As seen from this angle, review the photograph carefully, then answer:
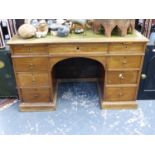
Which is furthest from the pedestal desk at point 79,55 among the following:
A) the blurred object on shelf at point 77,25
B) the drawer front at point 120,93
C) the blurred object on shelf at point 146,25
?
the blurred object on shelf at point 146,25

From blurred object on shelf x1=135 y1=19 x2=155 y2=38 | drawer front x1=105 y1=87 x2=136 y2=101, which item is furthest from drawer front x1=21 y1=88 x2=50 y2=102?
blurred object on shelf x1=135 y1=19 x2=155 y2=38

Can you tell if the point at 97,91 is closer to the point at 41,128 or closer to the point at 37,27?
the point at 41,128

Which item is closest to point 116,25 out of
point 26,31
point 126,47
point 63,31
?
point 126,47

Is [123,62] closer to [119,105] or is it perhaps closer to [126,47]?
[126,47]

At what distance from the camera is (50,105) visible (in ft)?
6.80

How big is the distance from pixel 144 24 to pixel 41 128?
1.55 metres

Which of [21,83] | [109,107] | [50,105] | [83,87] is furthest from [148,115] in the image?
[21,83]

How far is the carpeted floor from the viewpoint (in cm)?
184

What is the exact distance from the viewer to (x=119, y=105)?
209 centimetres

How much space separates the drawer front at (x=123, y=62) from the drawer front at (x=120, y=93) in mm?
268

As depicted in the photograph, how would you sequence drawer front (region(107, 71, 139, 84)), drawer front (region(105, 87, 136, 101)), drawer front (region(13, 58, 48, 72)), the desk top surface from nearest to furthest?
the desk top surface, drawer front (region(13, 58, 48, 72)), drawer front (region(107, 71, 139, 84)), drawer front (region(105, 87, 136, 101))

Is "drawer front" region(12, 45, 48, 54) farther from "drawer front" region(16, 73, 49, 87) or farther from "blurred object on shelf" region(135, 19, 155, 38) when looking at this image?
"blurred object on shelf" region(135, 19, 155, 38)

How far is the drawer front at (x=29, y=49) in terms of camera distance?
172 centimetres

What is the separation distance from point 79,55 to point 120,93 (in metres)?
0.64
